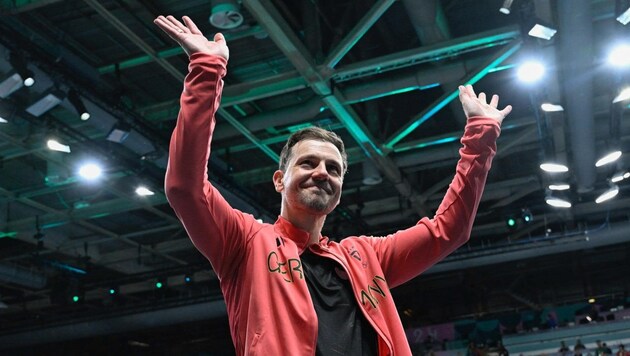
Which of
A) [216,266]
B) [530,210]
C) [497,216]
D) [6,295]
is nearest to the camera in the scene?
[216,266]

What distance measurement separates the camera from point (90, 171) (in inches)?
366

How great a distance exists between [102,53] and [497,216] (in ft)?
29.6

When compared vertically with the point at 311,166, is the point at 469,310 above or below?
above

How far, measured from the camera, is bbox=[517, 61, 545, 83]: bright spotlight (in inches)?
302

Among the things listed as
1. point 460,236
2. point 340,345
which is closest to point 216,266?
point 340,345

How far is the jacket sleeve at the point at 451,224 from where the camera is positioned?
231cm

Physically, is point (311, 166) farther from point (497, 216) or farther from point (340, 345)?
point (497, 216)

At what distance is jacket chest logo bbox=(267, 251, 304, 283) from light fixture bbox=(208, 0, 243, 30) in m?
4.96

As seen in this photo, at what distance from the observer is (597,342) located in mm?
14633

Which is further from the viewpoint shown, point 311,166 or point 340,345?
point 311,166

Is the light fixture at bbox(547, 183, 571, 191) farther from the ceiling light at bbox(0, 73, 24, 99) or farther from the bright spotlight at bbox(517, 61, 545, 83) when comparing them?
the ceiling light at bbox(0, 73, 24, 99)

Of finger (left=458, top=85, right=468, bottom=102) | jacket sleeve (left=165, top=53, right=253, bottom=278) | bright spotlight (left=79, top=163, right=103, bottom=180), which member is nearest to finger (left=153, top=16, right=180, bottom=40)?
jacket sleeve (left=165, top=53, right=253, bottom=278)

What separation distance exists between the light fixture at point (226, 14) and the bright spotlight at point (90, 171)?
11.1 ft

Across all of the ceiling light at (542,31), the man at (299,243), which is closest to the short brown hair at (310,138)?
the man at (299,243)
